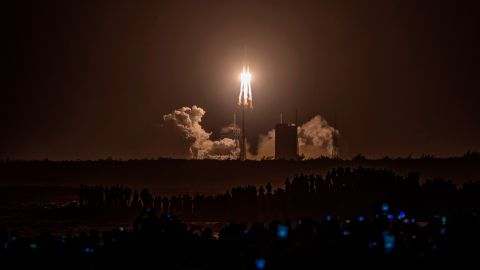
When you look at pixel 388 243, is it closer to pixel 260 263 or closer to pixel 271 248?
pixel 260 263

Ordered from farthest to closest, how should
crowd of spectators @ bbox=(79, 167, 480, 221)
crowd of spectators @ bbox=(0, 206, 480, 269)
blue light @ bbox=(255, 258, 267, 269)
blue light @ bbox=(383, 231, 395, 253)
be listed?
crowd of spectators @ bbox=(79, 167, 480, 221) → crowd of spectators @ bbox=(0, 206, 480, 269) → blue light @ bbox=(255, 258, 267, 269) → blue light @ bbox=(383, 231, 395, 253)

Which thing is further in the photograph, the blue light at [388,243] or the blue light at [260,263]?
the blue light at [260,263]

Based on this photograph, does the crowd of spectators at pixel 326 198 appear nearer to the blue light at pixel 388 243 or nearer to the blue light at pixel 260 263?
the blue light at pixel 388 243

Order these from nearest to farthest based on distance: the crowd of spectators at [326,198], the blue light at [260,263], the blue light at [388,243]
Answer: the blue light at [388,243], the blue light at [260,263], the crowd of spectators at [326,198]

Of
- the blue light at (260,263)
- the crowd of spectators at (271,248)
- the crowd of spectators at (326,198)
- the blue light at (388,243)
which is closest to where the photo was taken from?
the blue light at (388,243)

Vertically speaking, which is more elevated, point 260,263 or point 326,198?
point 326,198

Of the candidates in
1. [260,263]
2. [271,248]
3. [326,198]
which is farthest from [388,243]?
[326,198]

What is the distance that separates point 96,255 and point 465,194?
5645cm

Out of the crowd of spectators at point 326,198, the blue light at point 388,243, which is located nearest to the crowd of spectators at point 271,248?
the blue light at point 388,243

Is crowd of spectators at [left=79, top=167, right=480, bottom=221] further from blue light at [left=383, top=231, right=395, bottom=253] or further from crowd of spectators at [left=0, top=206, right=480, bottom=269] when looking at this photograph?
blue light at [left=383, top=231, right=395, bottom=253]

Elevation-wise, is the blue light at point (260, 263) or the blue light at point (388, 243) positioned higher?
the blue light at point (388, 243)

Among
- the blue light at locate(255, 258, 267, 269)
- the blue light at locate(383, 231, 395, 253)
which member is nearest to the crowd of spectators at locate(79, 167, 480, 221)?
the blue light at locate(383, 231, 395, 253)

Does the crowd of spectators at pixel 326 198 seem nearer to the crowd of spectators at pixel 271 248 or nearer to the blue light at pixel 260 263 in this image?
the crowd of spectators at pixel 271 248

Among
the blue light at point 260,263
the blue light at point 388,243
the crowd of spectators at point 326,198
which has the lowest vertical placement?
the blue light at point 260,263
